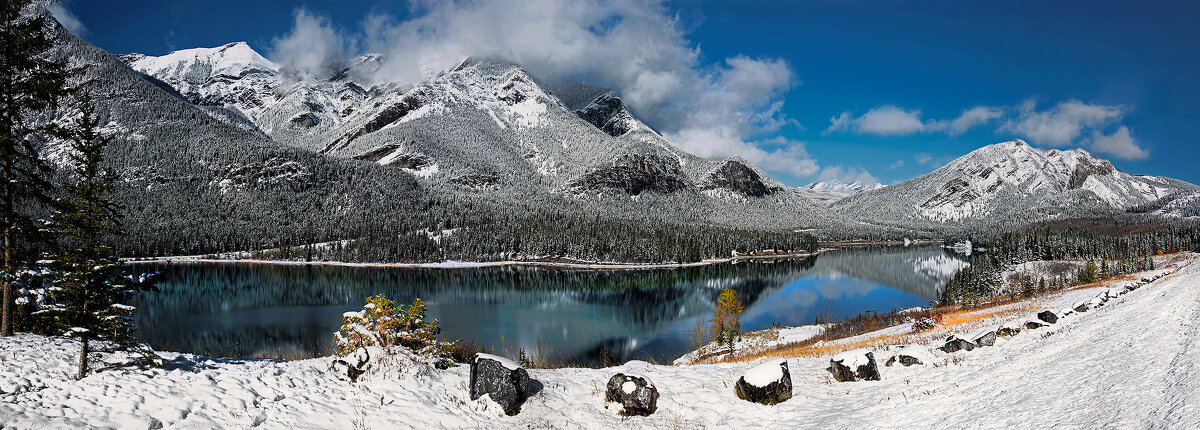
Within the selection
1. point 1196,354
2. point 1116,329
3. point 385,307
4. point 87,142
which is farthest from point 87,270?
point 1116,329

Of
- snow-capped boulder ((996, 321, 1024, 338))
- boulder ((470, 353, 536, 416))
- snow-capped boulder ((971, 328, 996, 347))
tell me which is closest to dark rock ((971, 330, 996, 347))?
snow-capped boulder ((971, 328, 996, 347))

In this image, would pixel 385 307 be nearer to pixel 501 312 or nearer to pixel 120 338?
pixel 120 338

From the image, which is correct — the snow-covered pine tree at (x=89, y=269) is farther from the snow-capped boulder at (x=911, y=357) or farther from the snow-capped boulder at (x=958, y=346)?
the snow-capped boulder at (x=958, y=346)

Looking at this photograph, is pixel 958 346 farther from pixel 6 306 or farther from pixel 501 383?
pixel 6 306

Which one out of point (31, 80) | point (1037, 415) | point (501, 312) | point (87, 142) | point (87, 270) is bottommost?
point (501, 312)

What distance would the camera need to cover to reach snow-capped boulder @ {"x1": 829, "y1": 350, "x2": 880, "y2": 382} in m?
12.9

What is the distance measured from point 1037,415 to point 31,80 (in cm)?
2344

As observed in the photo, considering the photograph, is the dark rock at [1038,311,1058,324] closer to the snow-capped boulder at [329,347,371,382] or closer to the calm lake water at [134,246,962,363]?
the snow-capped boulder at [329,347,371,382]

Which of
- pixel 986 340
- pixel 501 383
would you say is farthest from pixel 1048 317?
pixel 501 383

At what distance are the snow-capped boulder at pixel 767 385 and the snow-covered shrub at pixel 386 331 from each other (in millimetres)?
7934

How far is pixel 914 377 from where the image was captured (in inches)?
482

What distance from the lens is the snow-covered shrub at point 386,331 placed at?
42.4 ft

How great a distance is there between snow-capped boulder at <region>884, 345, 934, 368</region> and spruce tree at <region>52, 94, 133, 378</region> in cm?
1871

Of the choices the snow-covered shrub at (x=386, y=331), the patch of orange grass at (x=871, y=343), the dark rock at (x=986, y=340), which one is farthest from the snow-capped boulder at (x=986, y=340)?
the snow-covered shrub at (x=386, y=331)
